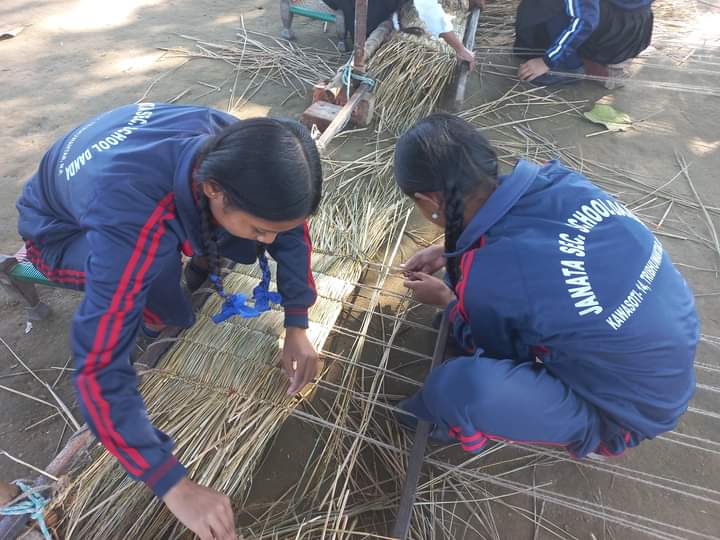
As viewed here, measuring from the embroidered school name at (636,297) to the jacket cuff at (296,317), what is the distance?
2.94 ft

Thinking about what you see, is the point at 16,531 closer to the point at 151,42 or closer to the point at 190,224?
the point at 190,224

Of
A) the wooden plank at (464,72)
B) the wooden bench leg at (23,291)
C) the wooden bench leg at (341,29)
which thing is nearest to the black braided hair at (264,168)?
the wooden bench leg at (23,291)

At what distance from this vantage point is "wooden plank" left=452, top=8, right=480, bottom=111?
3193mm

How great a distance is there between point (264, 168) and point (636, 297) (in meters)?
0.94

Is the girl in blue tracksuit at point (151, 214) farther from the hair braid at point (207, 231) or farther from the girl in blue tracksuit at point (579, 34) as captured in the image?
the girl in blue tracksuit at point (579, 34)

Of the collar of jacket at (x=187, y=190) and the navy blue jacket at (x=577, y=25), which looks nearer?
the collar of jacket at (x=187, y=190)

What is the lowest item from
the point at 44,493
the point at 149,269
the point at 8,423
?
the point at 8,423

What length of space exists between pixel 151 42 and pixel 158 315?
10.6ft

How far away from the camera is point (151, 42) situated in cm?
396

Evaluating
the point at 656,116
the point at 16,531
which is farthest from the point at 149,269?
the point at 656,116

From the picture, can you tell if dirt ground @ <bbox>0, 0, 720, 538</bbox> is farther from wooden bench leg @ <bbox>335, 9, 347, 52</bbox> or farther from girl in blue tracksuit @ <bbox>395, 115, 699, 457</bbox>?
girl in blue tracksuit @ <bbox>395, 115, 699, 457</bbox>

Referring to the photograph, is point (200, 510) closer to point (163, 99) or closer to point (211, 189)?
point (211, 189)

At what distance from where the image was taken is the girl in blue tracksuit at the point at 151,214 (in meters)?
1.05

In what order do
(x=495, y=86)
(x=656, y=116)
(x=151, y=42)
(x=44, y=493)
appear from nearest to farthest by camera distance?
(x=44, y=493) → (x=656, y=116) → (x=495, y=86) → (x=151, y=42)
